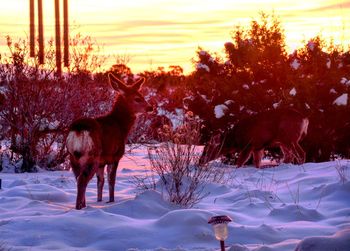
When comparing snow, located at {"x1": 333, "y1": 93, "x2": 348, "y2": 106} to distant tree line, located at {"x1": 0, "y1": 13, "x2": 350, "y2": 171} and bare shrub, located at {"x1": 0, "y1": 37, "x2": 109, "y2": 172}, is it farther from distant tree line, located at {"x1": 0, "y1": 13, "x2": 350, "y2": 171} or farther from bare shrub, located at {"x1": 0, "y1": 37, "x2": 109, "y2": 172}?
bare shrub, located at {"x1": 0, "y1": 37, "x2": 109, "y2": 172}

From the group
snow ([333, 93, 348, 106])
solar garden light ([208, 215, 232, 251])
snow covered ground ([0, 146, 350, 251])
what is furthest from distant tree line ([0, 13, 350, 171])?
solar garden light ([208, 215, 232, 251])

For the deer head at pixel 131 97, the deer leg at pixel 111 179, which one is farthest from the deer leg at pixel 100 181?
the deer head at pixel 131 97

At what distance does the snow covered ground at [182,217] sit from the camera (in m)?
7.70

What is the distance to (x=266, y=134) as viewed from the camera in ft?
55.3

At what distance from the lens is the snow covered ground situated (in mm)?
7703

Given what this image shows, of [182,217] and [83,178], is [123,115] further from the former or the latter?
[182,217]

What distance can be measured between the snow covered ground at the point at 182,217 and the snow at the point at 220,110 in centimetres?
568

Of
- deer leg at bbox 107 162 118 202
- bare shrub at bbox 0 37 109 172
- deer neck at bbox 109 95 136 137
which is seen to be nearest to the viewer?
deer leg at bbox 107 162 118 202

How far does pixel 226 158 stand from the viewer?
1861 centimetres

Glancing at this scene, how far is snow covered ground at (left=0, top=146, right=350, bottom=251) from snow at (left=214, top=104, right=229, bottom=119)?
18.6 ft

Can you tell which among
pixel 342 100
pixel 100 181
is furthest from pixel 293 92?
pixel 100 181

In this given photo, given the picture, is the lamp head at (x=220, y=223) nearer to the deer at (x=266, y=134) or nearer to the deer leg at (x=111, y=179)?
the deer leg at (x=111, y=179)

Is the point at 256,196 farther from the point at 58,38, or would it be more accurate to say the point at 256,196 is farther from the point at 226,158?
the point at 58,38

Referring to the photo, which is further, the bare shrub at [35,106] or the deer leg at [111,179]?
the bare shrub at [35,106]
